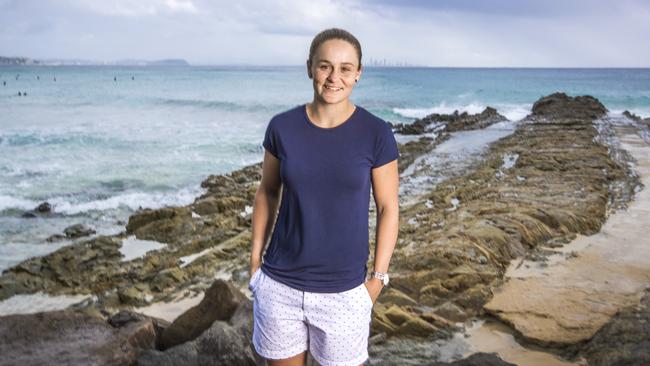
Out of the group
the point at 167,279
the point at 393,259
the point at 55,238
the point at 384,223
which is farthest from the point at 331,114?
the point at 55,238

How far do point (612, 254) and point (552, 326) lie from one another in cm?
260

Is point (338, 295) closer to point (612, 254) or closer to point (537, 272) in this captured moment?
point (537, 272)

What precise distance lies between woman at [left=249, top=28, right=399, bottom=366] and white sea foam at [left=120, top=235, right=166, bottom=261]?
6.03 metres

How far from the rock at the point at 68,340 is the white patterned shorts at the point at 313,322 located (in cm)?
158

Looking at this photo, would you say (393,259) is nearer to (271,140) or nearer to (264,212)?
(264,212)

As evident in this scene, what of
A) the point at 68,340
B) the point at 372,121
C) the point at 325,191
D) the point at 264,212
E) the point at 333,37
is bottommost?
the point at 68,340

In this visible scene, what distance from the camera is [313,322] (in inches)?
86.7

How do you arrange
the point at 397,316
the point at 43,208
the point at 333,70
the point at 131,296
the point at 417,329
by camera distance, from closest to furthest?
the point at 333,70
the point at 417,329
the point at 397,316
the point at 131,296
the point at 43,208

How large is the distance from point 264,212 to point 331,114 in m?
0.61

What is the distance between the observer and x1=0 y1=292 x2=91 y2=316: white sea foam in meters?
6.23

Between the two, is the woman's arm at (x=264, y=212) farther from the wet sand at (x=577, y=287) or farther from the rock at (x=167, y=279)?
the rock at (x=167, y=279)

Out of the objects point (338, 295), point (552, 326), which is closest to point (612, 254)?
point (552, 326)

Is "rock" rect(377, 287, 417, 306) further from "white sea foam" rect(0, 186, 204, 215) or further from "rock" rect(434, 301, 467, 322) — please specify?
"white sea foam" rect(0, 186, 204, 215)

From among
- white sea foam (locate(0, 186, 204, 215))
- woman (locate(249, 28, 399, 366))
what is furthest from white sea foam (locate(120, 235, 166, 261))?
woman (locate(249, 28, 399, 366))
